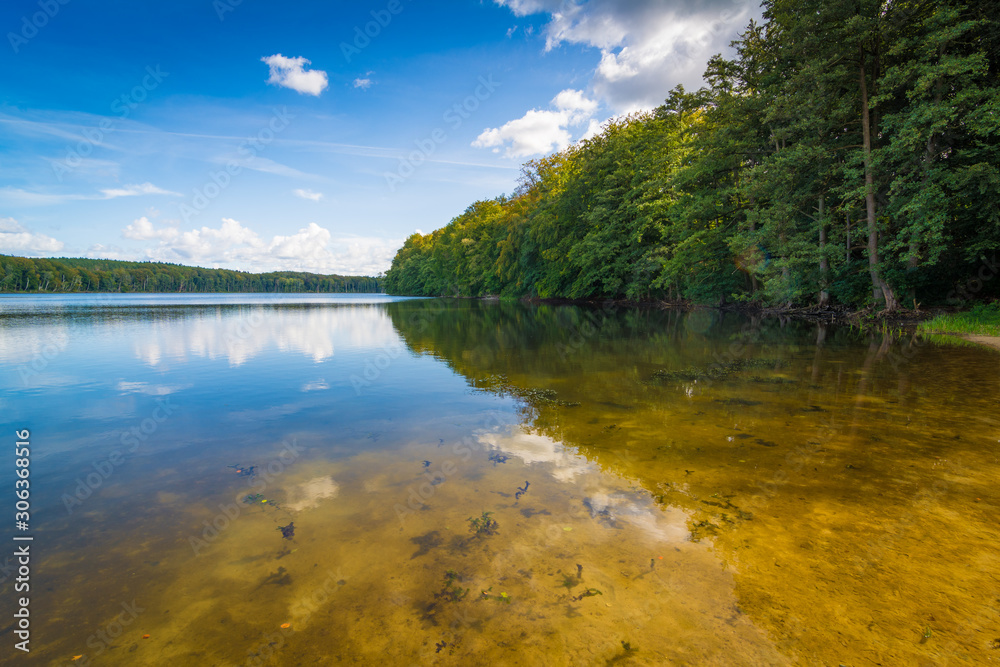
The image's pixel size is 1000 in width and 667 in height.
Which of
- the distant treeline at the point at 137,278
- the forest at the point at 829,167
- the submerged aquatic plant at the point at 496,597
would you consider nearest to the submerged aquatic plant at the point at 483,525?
the submerged aquatic plant at the point at 496,597

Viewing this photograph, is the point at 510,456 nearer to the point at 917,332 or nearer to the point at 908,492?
the point at 908,492

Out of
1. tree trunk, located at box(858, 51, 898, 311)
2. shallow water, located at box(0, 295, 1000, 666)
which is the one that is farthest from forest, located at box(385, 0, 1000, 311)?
shallow water, located at box(0, 295, 1000, 666)

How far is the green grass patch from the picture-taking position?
15008 mm

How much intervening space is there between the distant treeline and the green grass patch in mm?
156210

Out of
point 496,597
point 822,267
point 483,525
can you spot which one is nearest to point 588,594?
point 496,597

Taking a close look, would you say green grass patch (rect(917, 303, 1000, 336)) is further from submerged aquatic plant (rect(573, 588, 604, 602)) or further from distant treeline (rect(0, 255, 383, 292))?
distant treeline (rect(0, 255, 383, 292))

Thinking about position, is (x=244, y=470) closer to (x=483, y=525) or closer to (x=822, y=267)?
(x=483, y=525)

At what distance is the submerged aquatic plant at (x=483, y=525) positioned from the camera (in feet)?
12.3

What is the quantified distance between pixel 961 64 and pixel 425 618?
74.9 ft

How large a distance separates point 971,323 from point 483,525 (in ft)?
69.2

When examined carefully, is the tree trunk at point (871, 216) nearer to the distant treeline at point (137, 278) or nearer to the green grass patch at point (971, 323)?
the green grass patch at point (971, 323)

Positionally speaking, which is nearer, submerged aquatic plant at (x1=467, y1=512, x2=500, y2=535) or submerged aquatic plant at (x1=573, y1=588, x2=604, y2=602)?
submerged aquatic plant at (x1=573, y1=588, x2=604, y2=602)

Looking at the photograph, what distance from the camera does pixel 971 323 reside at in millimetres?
15883

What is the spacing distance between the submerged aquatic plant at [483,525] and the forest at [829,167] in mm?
19839
